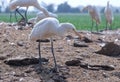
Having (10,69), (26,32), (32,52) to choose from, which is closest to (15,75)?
(10,69)

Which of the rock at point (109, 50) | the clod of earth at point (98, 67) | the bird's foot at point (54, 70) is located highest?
the rock at point (109, 50)

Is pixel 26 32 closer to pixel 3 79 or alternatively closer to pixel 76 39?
pixel 76 39

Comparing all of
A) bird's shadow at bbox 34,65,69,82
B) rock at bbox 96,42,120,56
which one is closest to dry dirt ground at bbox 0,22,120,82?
bird's shadow at bbox 34,65,69,82

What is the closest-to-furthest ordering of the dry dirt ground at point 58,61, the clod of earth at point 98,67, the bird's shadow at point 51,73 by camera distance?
the bird's shadow at point 51,73
the dry dirt ground at point 58,61
the clod of earth at point 98,67

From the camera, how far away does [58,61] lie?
9.25 metres

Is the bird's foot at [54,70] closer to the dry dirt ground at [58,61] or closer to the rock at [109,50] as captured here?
the dry dirt ground at [58,61]

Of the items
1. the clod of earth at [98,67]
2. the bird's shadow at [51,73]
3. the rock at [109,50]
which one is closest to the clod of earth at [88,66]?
the clod of earth at [98,67]

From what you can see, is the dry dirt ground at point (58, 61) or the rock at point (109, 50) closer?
the dry dirt ground at point (58, 61)

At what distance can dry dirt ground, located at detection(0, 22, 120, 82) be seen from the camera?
27.6 feet

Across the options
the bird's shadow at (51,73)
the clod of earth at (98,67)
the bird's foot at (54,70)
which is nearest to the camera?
the bird's shadow at (51,73)

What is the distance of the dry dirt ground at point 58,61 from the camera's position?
8.41m

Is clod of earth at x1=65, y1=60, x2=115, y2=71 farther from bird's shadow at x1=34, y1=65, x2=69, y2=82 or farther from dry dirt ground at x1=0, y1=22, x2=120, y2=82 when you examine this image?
bird's shadow at x1=34, y1=65, x2=69, y2=82

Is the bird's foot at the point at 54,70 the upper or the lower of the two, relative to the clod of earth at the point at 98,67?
upper

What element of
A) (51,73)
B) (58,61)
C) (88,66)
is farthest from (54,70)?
(88,66)
